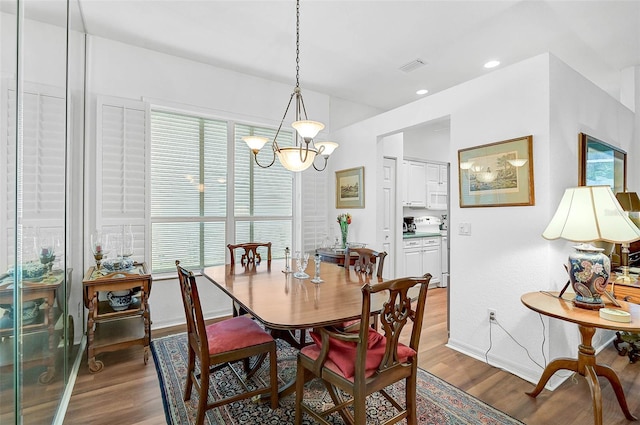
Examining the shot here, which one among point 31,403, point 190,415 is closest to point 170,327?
point 190,415

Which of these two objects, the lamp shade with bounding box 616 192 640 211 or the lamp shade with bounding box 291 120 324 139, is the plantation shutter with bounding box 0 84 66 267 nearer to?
the lamp shade with bounding box 291 120 324 139

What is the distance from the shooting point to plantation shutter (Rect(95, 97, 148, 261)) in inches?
122

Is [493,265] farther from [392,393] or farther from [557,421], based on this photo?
[392,393]

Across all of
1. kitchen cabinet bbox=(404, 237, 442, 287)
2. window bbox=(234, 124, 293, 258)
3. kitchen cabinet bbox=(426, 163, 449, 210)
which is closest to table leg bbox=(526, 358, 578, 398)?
kitchen cabinet bbox=(404, 237, 442, 287)

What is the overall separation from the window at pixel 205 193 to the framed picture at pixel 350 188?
0.84 m

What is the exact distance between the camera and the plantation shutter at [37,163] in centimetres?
118

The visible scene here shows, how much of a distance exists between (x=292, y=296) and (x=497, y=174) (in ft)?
6.38

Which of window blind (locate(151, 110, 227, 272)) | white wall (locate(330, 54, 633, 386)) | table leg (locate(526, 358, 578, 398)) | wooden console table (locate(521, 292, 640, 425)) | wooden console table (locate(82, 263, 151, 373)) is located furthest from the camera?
window blind (locate(151, 110, 227, 272))

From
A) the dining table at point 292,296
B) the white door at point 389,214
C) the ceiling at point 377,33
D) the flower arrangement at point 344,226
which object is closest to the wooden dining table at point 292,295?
the dining table at point 292,296

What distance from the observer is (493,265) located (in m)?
2.67

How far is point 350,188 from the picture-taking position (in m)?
4.50

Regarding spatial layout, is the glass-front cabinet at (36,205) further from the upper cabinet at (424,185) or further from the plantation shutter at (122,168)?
the upper cabinet at (424,185)

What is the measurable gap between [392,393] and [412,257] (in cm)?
305

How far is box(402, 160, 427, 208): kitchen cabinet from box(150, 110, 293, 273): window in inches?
92.2
